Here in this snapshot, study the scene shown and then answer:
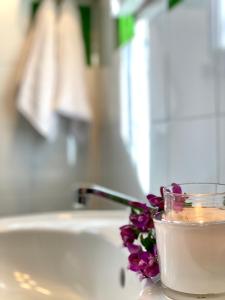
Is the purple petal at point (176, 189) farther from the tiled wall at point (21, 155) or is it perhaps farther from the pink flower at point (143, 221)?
the tiled wall at point (21, 155)

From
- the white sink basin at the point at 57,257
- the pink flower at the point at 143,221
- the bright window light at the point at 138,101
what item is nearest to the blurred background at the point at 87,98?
the bright window light at the point at 138,101

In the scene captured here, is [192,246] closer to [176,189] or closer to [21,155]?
[176,189]

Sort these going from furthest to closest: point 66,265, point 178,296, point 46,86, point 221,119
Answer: point 46,86
point 66,265
point 221,119
point 178,296

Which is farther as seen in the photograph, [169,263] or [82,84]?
[82,84]

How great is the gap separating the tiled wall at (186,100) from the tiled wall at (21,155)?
636mm

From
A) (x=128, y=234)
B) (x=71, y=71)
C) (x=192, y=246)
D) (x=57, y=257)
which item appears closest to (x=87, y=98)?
(x=71, y=71)

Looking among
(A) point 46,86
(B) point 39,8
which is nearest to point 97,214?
(A) point 46,86

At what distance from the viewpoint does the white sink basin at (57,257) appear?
118cm

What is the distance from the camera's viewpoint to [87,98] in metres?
1.74

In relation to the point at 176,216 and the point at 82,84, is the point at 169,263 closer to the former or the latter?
the point at 176,216

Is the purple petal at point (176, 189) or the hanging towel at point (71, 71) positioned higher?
the hanging towel at point (71, 71)

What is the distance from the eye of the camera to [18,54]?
1758mm

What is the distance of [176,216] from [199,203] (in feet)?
0.12

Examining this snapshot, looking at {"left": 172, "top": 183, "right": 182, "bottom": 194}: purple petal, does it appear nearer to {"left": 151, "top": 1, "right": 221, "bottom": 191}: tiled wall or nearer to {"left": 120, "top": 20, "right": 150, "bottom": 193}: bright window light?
{"left": 151, "top": 1, "right": 221, "bottom": 191}: tiled wall
